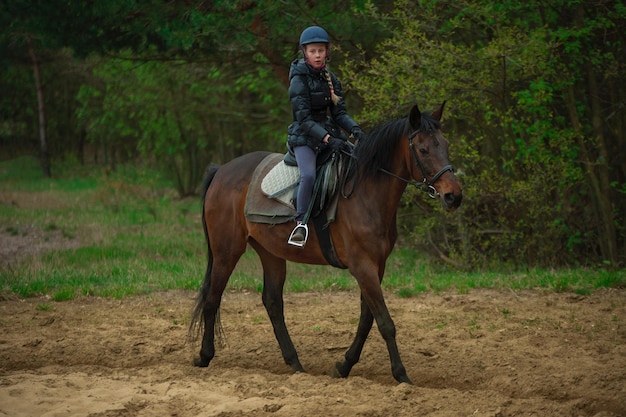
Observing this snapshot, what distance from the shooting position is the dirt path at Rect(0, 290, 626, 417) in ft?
19.4

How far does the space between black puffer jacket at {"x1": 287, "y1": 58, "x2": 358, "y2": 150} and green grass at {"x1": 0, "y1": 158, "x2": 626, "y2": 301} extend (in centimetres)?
365

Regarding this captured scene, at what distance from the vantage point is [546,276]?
10953mm

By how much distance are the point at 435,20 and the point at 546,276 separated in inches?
176

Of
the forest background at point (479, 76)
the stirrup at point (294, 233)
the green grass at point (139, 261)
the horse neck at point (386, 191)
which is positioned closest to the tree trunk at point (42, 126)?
the green grass at point (139, 261)

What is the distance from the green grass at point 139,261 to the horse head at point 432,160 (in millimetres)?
4010

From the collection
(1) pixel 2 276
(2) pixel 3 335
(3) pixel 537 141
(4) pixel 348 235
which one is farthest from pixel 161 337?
A: (3) pixel 537 141

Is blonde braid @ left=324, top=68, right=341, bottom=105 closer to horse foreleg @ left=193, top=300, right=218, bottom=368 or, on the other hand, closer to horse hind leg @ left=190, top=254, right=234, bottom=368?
horse hind leg @ left=190, top=254, right=234, bottom=368

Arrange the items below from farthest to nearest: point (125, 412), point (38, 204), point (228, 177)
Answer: point (38, 204), point (228, 177), point (125, 412)

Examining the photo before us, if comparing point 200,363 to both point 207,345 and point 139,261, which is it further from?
point 139,261

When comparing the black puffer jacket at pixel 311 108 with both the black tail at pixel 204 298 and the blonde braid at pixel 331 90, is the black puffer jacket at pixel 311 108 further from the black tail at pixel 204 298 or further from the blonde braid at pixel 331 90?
the black tail at pixel 204 298

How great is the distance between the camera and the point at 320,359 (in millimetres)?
7816

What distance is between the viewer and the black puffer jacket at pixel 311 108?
712cm

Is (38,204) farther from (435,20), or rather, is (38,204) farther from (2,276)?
(435,20)

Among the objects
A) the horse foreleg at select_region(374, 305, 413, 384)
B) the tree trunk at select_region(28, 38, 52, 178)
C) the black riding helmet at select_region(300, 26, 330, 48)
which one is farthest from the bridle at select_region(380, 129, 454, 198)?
the tree trunk at select_region(28, 38, 52, 178)
